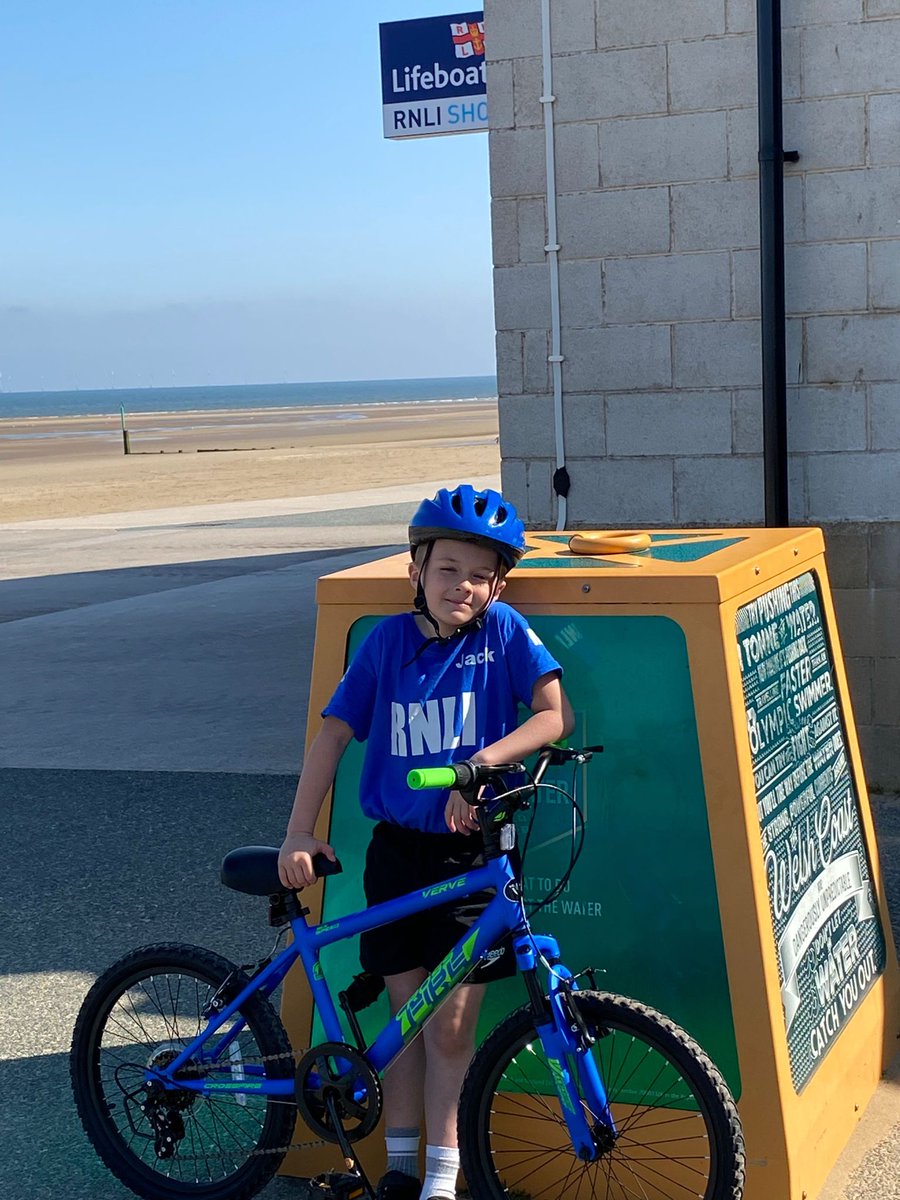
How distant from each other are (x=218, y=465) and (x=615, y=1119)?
126 ft

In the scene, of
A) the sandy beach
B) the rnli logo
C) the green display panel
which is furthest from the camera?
the sandy beach

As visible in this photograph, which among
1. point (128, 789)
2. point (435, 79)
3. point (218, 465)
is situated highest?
point (435, 79)

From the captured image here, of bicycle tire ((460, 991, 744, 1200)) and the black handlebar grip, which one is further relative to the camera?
the black handlebar grip

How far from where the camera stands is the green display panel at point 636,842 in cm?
338

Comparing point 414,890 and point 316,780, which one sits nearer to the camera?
point 414,890

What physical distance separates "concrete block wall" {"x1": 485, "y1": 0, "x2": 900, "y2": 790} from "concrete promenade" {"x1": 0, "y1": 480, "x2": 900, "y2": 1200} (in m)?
1.44

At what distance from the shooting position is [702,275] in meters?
6.96

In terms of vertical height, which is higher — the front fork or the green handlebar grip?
the green handlebar grip

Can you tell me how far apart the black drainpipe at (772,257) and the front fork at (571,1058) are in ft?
13.6

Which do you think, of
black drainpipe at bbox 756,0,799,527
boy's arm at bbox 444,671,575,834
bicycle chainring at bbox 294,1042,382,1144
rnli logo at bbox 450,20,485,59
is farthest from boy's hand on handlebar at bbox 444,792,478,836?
rnli logo at bbox 450,20,485,59

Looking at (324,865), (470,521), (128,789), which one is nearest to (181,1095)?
(324,865)

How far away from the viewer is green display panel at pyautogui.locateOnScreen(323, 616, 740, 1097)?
338 centimetres

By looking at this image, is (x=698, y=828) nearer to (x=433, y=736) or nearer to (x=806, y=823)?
(x=806, y=823)

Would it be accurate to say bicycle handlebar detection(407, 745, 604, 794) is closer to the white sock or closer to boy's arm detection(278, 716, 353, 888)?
boy's arm detection(278, 716, 353, 888)
